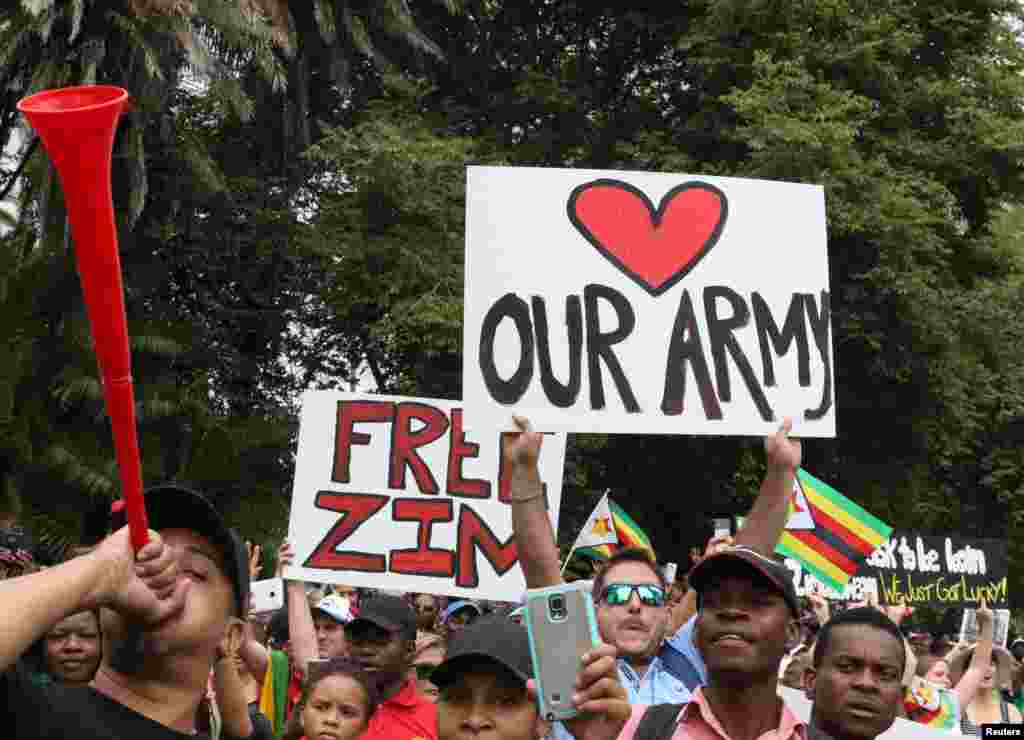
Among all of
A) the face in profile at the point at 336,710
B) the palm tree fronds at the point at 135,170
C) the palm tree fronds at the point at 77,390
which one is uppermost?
the palm tree fronds at the point at 135,170

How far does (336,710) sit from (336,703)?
0.9 inches

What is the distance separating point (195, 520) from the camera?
3.13 meters

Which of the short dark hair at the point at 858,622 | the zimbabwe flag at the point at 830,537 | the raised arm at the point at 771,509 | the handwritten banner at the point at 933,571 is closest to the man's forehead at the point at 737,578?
the raised arm at the point at 771,509

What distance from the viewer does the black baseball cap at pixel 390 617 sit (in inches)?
245

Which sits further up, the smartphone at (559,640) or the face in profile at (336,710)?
the smartphone at (559,640)

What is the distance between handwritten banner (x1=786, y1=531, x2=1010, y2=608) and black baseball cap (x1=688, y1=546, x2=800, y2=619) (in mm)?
10646

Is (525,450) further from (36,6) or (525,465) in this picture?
(36,6)

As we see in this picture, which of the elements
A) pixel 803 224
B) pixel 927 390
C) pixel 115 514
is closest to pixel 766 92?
pixel 927 390

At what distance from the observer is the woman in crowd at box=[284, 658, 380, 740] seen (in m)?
5.29

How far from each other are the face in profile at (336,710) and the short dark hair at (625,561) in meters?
0.86

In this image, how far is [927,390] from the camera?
21844mm

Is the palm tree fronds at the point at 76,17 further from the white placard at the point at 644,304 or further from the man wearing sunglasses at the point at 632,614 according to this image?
the man wearing sunglasses at the point at 632,614

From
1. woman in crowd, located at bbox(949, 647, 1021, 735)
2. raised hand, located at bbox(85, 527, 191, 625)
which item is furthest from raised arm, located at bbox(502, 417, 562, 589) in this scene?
woman in crowd, located at bbox(949, 647, 1021, 735)

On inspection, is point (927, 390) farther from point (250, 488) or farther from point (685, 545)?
point (250, 488)
